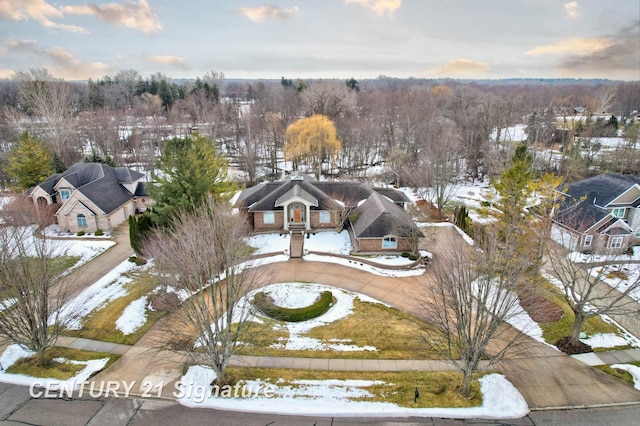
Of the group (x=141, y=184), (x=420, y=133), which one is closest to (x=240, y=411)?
(x=141, y=184)

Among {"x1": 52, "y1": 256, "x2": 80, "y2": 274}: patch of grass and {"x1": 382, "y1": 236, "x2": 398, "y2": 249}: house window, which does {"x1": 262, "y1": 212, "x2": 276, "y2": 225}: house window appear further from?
Answer: {"x1": 52, "y1": 256, "x2": 80, "y2": 274}: patch of grass

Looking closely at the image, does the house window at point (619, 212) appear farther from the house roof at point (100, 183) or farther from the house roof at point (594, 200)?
the house roof at point (100, 183)

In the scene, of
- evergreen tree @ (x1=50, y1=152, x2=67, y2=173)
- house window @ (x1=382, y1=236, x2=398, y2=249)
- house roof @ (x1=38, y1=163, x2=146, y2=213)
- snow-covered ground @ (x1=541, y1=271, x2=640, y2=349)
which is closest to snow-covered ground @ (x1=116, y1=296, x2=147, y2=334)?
house roof @ (x1=38, y1=163, x2=146, y2=213)

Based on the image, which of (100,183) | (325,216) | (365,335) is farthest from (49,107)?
(365,335)

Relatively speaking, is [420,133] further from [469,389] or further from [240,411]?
[240,411]

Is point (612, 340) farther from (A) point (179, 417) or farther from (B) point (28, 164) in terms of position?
(B) point (28, 164)
